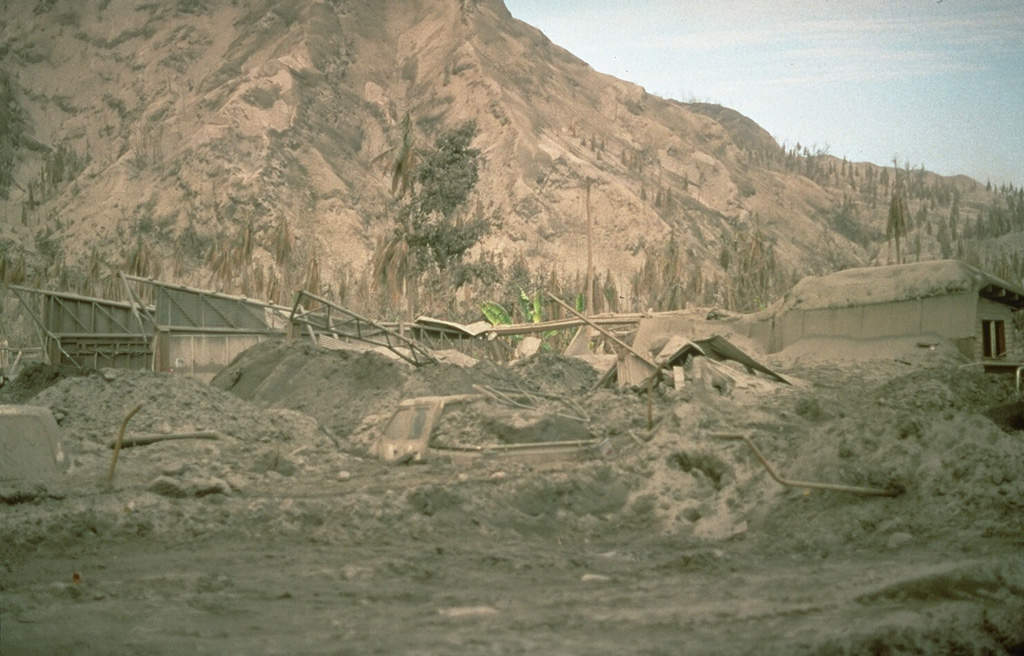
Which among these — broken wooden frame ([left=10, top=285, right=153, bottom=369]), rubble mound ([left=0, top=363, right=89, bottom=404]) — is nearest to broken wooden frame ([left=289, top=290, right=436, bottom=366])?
broken wooden frame ([left=10, top=285, right=153, bottom=369])

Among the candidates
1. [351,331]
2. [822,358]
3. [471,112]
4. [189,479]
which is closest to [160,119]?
[471,112]

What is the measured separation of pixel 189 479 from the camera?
11.6m

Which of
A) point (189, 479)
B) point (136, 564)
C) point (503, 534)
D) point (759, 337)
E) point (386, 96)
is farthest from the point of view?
point (386, 96)

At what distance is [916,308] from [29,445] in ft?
68.7

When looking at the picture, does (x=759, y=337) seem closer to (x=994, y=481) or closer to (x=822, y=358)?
(x=822, y=358)

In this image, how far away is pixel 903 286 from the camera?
26.3m

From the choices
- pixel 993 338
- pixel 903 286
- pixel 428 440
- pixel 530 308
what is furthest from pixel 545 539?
pixel 530 308

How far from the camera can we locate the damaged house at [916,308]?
25.7 metres

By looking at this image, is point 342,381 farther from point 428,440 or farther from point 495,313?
point 495,313

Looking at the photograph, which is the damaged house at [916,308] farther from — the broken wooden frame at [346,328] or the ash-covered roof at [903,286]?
the broken wooden frame at [346,328]

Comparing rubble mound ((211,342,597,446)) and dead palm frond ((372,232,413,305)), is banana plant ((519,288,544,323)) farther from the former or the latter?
rubble mound ((211,342,597,446))

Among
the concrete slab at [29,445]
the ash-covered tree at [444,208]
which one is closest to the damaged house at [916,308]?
the ash-covered tree at [444,208]

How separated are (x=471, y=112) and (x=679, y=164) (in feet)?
82.7

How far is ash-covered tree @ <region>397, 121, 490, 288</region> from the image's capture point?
42188 millimetres
